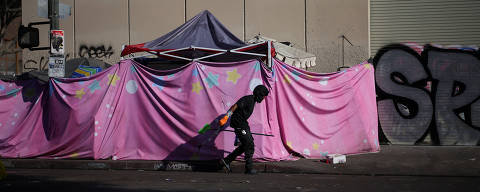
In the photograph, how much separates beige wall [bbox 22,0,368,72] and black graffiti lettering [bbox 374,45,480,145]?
3.46 feet

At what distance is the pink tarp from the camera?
11555mm

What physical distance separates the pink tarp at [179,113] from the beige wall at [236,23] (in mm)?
2304

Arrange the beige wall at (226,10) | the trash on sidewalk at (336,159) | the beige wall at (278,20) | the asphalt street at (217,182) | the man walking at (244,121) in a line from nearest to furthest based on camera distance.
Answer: the asphalt street at (217,182) < the man walking at (244,121) < the trash on sidewalk at (336,159) < the beige wall at (278,20) < the beige wall at (226,10)

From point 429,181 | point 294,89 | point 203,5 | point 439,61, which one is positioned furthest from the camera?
point 203,5

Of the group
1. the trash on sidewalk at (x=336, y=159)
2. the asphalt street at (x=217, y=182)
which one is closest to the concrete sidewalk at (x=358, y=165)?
the trash on sidewalk at (x=336, y=159)

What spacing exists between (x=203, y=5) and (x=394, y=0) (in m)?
5.17

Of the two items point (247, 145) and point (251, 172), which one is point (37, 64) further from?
point (251, 172)

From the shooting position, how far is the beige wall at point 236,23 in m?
14.9

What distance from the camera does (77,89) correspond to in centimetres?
1233

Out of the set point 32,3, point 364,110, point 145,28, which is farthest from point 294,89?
point 32,3

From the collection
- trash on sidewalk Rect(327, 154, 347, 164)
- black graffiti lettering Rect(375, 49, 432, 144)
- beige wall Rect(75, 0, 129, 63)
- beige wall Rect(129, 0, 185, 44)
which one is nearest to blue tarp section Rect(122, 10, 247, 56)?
trash on sidewalk Rect(327, 154, 347, 164)

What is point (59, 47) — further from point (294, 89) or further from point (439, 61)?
point (439, 61)

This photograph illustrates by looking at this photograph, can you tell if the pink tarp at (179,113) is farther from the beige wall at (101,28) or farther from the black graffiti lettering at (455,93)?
the beige wall at (101,28)

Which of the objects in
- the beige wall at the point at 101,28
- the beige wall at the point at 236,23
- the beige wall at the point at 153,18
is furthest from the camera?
the beige wall at the point at 101,28
